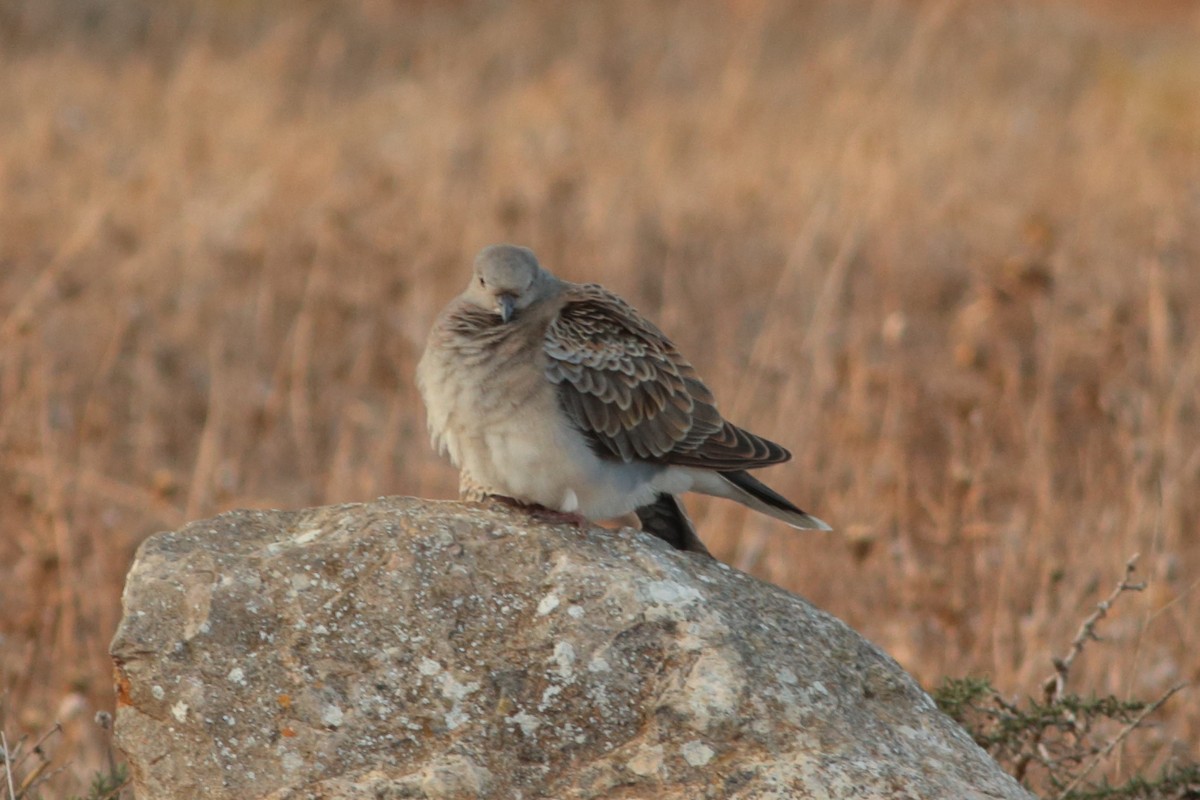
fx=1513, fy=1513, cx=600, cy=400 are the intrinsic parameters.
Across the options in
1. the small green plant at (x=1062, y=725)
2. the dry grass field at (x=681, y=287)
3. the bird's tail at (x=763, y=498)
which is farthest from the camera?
the dry grass field at (x=681, y=287)

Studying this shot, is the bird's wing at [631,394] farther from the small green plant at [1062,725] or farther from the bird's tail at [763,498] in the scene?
the small green plant at [1062,725]

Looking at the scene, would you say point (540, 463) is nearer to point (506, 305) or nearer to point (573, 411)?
point (573, 411)

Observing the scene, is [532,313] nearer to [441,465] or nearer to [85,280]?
[441,465]

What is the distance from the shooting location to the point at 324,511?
346 cm

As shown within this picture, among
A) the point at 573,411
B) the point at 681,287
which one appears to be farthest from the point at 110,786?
the point at 681,287

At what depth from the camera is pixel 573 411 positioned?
427cm

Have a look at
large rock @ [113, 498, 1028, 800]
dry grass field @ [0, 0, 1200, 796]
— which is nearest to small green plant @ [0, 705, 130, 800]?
large rock @ [113, 498, 1028, 800]

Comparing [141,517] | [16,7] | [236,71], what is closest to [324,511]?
[141,517]

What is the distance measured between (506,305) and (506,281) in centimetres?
7

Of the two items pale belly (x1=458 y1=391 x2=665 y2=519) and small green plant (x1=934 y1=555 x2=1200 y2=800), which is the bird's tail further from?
small green plant (x1=934 y1=555 x2=1200 y2=800)

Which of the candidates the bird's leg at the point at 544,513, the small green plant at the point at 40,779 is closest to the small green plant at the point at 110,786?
the small green plant at the point at 40,779

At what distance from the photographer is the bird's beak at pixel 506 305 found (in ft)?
14.2

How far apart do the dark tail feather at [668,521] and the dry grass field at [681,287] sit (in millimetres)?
1327

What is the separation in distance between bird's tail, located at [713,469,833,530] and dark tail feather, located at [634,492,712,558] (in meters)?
0.17
